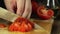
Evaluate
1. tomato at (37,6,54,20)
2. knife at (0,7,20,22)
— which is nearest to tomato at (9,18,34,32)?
knife at (0,7,20,22)

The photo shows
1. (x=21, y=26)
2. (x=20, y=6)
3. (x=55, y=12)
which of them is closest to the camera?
(x=21, y=26)

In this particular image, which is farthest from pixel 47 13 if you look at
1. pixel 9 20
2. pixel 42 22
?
pixel 9 20

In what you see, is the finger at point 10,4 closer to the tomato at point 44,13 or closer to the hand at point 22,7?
the hand at point 22,7

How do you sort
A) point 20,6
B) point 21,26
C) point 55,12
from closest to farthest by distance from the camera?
1. point 21,26
2. point 20,6
3. point 55,12

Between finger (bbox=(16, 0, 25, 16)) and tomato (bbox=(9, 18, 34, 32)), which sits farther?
finger (bbox=(16, 0, 25, 16))

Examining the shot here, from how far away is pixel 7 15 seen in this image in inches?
28.9

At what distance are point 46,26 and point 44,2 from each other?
0.75 feet

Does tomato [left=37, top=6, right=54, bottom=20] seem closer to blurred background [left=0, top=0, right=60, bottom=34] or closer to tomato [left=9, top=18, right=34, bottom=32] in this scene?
blurred background [left=0, top=0, right=60, bottom=34]

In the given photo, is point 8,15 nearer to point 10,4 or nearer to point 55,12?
point 10,4

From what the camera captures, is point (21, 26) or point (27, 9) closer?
point (21, 26)

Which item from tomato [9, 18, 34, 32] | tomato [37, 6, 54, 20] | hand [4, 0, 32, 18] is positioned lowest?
tomato [9, 18, 34, 32]

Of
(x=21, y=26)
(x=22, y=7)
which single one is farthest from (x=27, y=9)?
(x=21, y=26)

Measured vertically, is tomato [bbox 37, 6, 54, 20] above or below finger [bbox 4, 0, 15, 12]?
below

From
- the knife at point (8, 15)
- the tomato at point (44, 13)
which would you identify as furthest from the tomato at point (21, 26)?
the tomato at point (44, 13)
